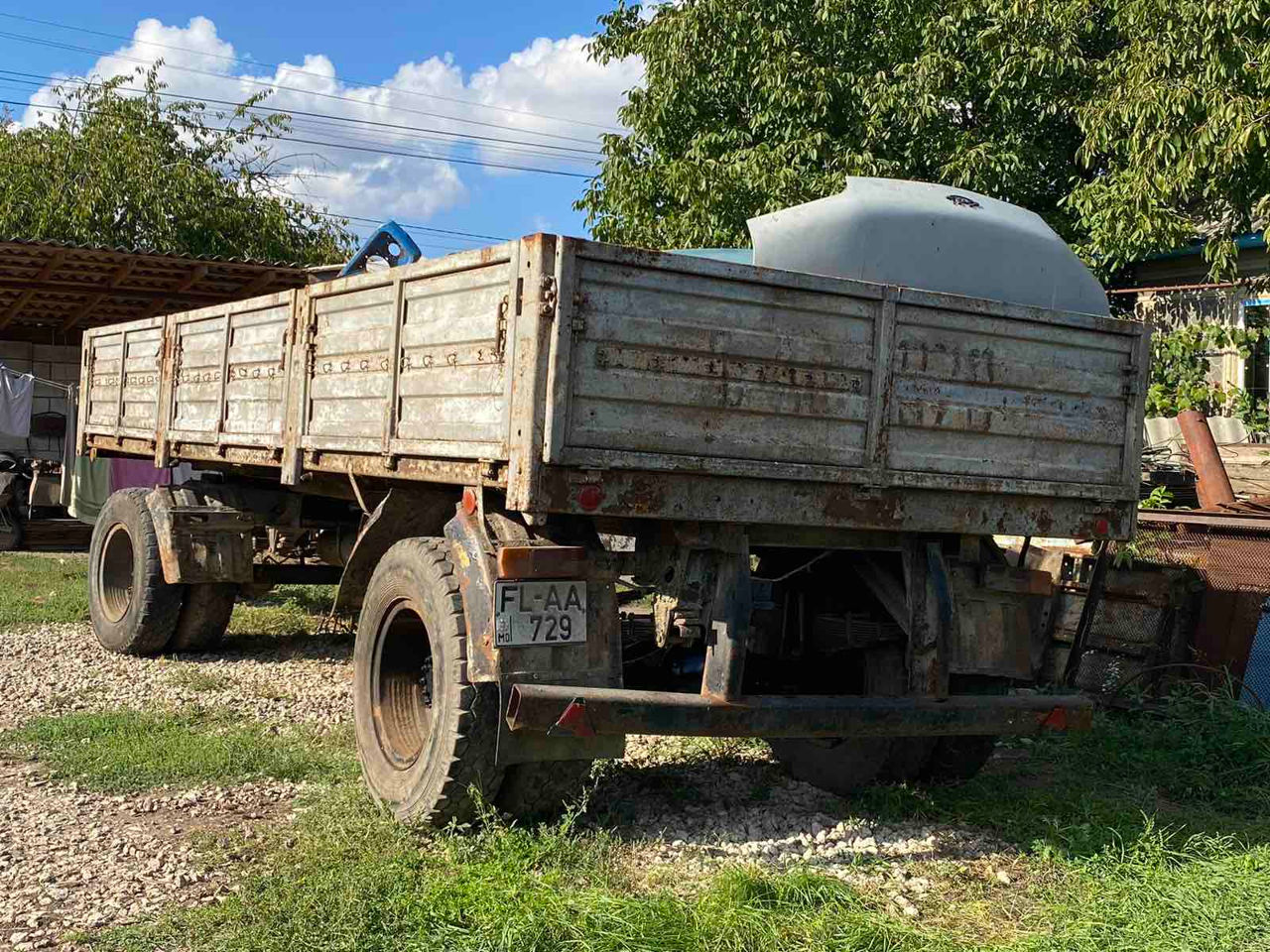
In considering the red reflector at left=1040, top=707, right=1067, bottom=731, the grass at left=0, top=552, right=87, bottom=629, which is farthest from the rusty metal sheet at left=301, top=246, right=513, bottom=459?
the grass at left=0, top=552, right=87, bottom=629

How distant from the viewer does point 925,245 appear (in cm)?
512

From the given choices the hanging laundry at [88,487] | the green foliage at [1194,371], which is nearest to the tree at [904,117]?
the green foliage at [1194,371]

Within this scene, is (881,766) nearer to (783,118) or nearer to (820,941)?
(820,941)

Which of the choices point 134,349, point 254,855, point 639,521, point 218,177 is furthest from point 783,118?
point 218,177

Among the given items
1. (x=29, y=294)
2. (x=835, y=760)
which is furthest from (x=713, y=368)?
(x=29, y=294)

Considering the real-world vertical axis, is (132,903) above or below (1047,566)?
below

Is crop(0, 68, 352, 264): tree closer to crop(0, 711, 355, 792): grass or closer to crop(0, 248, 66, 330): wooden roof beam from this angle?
crop(0, 248, 66, 330): wooden roof beam

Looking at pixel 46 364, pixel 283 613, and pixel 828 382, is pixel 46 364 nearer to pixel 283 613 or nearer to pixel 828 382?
pixel 283 613

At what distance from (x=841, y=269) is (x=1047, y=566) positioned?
261 centimetres

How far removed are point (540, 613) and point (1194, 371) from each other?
32.9 ft

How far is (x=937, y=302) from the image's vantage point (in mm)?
4812

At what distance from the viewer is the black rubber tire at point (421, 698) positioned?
14.6 ft

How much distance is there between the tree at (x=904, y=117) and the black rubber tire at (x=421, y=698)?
8.01 meters

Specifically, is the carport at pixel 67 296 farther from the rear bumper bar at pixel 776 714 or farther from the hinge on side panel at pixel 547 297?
the rear bumper bar at pixel 776 714
